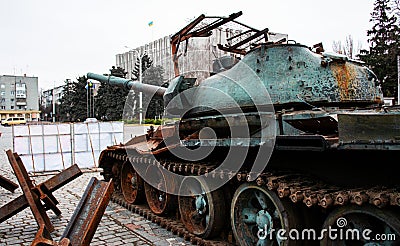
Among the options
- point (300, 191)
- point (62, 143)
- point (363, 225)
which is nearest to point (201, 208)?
point (300, 191)

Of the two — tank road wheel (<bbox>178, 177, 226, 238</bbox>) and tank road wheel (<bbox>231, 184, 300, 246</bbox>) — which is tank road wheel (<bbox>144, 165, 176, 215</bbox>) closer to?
tank road wheel (<bbox>178, 177, 226, 238</bbox>)

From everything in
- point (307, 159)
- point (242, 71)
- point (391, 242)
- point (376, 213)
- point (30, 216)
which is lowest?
point (30, 216)

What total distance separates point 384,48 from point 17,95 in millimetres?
82100

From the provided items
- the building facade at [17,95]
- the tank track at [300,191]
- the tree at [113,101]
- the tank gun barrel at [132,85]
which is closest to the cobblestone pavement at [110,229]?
the tank track at [300,191]

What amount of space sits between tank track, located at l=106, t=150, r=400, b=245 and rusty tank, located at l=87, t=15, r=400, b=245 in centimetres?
1

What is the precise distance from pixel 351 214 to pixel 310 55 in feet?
9.11

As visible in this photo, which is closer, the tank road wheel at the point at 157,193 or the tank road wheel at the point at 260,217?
the tank road wheel at the point at 260,217

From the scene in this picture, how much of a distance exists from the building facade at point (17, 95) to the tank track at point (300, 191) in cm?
8957

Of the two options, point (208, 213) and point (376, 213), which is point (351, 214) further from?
point (208, 213)

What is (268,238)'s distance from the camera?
519 cm

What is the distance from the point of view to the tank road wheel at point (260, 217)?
15.7ft

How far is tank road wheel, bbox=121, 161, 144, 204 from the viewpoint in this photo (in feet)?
28.2

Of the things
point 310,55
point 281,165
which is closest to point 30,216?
point 281,165

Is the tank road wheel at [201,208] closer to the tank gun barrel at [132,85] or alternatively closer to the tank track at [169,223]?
the tank track at [169,223]
